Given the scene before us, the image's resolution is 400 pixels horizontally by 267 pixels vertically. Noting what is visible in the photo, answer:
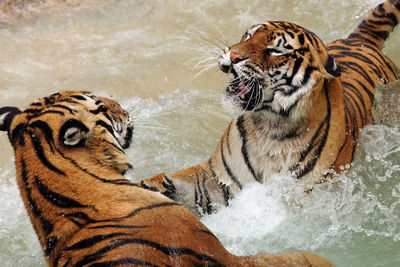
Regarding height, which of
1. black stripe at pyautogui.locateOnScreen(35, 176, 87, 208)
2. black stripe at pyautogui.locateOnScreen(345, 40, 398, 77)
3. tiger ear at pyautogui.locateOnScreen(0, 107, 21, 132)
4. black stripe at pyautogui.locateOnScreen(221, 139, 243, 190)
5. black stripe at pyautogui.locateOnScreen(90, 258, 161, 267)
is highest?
black stripe at pyautogui.locateOnScreen(345, 40, 398, 77)

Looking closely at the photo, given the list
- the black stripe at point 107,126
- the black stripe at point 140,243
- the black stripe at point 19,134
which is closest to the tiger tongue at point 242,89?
the black stripe at point 107,126

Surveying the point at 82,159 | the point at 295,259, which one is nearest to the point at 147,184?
the point at 82,159

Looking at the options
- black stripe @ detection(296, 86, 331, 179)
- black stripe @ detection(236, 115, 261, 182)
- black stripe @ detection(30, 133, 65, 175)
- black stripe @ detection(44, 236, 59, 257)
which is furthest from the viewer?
black stripe @ detection(236, 115, 261, 182)

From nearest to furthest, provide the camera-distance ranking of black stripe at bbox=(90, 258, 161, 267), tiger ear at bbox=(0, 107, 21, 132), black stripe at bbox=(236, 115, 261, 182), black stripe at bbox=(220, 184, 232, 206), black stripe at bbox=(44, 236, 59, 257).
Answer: black stripe at bbox=(90, 258, 161, 267) → black stripe at bbox=(44, 236, 59, 257) → tiger ear at bbox=(0, 107, 21, 132) → black stripe at bbox=(236, 115, 261, 182) → black stripe at bbox=(220, 184, 232, 206)

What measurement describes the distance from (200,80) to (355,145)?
197 cm

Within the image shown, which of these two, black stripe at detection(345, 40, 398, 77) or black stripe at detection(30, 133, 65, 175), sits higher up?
black stripe at detection(345, 40, 398, 77)

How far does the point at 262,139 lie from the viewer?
8.95 ft

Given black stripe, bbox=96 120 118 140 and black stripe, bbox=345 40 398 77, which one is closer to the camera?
black stripe, bbox=96 120 118 140

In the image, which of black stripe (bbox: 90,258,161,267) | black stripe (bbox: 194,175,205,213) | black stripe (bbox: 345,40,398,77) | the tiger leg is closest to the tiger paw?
the tiger leg

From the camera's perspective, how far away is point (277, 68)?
8.39ft

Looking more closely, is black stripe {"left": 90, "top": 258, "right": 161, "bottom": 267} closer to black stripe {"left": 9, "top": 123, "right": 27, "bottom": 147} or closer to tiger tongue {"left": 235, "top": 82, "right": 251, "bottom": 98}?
black stripe {"left": 9, "top": 123, "right": 27, "bottom": 147}

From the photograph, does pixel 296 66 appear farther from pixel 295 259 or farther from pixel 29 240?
pixel 29 240

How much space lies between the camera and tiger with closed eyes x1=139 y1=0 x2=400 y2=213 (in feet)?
8.41

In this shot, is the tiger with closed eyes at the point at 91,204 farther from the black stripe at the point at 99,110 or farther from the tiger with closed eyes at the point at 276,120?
the tiger with closed eyes at the point at 276,120
